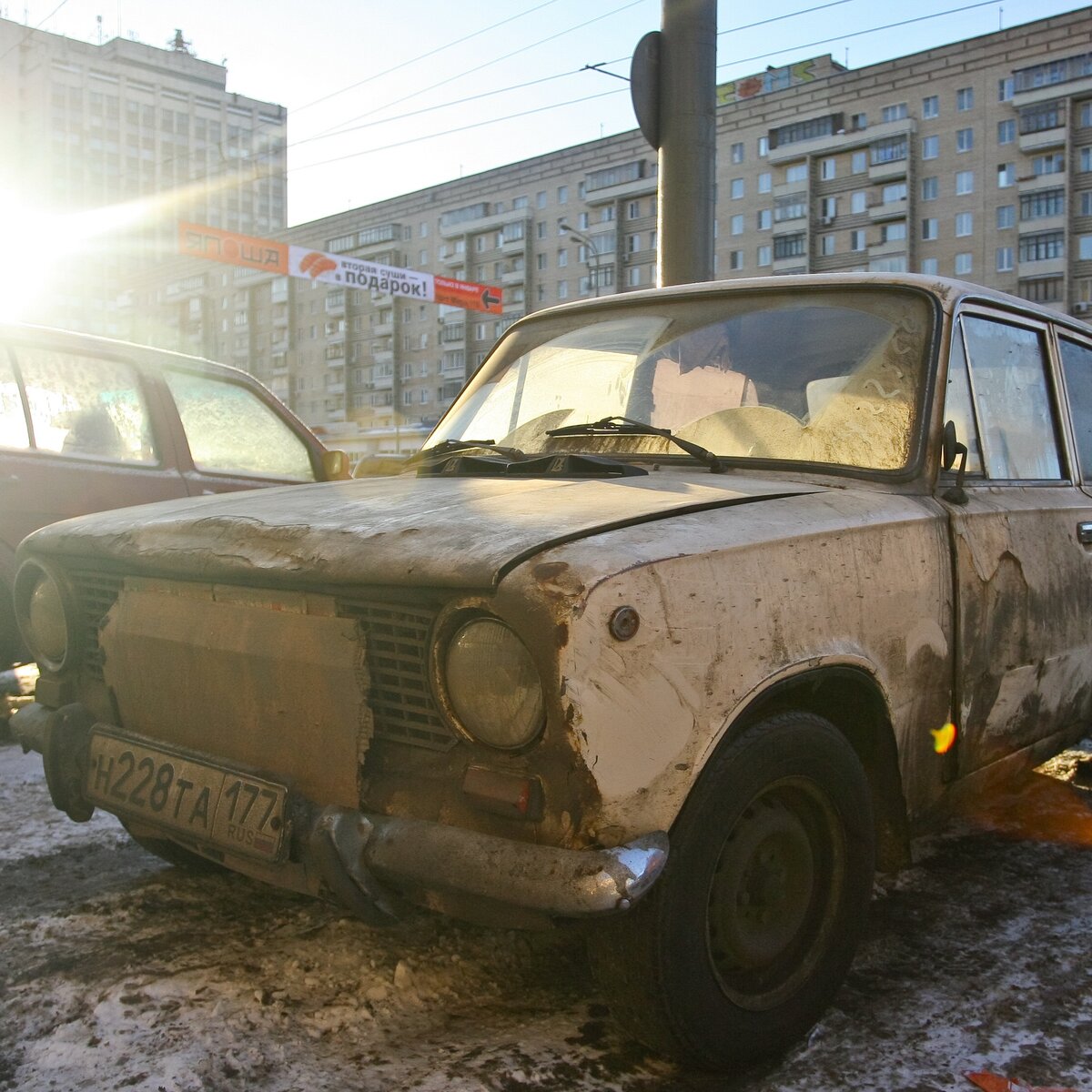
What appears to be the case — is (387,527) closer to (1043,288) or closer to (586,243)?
(586,243)

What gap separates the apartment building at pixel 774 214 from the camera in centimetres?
5600

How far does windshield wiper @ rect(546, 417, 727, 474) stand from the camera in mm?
2865

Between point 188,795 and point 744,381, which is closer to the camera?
point 188,795

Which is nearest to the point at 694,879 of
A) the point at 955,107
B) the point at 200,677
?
the point at 200,677

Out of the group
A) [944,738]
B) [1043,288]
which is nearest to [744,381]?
[944,738]

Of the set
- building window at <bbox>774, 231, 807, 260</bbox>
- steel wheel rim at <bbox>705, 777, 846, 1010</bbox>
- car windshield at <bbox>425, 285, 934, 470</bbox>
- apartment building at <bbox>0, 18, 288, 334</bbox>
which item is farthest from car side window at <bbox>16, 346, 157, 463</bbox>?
apartment building at <bbox>0, 18, 288, 334</bbox>

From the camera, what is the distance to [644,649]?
1.91 m

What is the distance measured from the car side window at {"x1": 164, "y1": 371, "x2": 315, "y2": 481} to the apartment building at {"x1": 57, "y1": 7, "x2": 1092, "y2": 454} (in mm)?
38190

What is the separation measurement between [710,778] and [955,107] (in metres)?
65.3

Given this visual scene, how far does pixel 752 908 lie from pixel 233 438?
453cm

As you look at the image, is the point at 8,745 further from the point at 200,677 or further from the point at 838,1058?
the point at 838,1058

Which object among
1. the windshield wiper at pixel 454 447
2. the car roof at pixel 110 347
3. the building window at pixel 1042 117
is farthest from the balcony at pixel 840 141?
the windshield wiper at pixel 454 447

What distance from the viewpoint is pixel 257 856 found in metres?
2.18

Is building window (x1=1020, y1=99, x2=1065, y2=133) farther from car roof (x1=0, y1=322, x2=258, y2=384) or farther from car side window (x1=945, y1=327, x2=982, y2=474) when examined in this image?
car side window (x1=945, y1=327, x2=982, y2=474)
